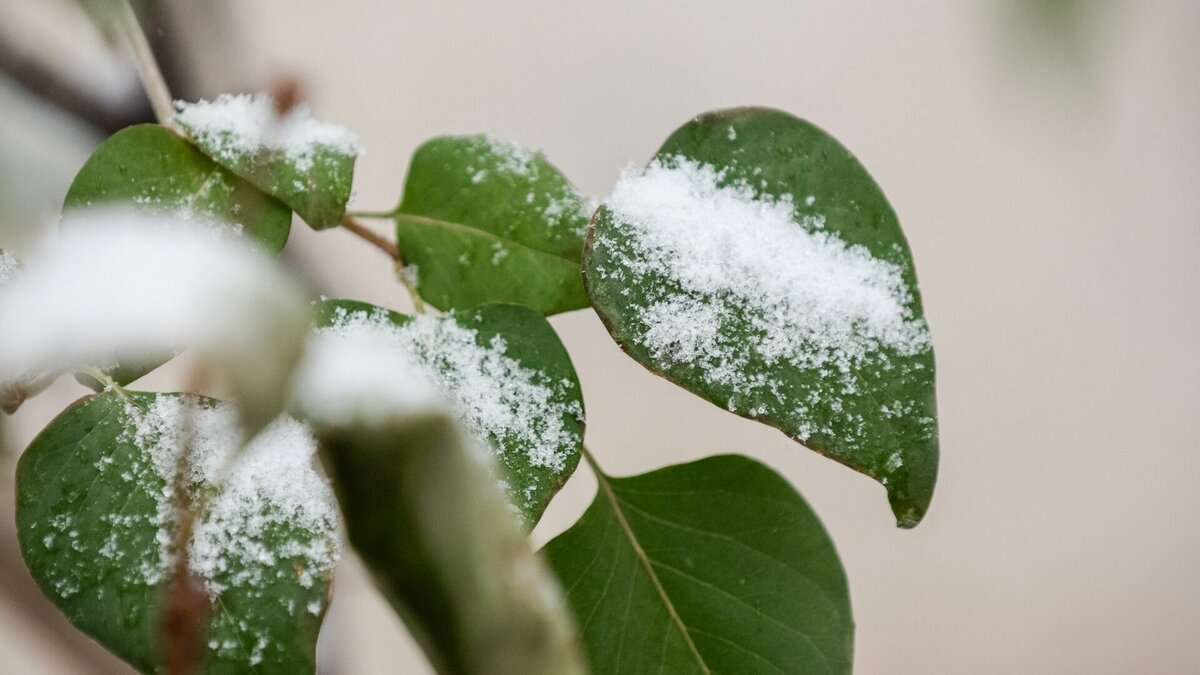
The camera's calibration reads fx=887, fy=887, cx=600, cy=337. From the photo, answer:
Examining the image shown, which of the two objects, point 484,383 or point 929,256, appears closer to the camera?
point 484,383

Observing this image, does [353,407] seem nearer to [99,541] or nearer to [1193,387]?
[99,541]

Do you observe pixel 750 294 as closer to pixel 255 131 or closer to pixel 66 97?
pixel 255 131

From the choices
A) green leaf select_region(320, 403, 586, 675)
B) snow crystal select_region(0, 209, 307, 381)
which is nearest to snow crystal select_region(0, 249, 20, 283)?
snow crystal select_region(0, 209, 307, 381)

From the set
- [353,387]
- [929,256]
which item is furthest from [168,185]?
[929,256]

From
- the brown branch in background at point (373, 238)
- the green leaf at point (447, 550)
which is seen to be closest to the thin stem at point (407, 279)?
the brown branch in background at point (373, 238)

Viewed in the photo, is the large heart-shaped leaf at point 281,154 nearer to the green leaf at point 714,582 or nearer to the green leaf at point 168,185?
the green leaf at point 168,185
